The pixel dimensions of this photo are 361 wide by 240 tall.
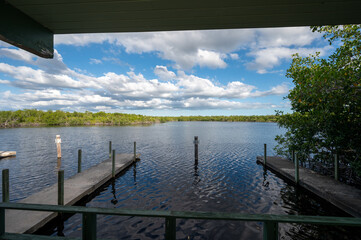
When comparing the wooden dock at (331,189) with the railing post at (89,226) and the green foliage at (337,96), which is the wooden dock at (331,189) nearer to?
the green foliage at (337,96)

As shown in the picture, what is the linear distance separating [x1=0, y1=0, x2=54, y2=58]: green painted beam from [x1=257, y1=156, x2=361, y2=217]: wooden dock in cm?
968

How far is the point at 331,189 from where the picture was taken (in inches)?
317

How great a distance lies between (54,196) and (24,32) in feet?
24.2

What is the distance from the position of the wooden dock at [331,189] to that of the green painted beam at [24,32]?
31.8ft

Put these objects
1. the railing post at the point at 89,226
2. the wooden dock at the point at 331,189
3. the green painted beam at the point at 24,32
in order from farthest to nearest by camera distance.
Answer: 1. the wooden dock at the point at 331,189
2. the railing post at the point at 89,226
3. the green painted beam at the point at 24,32

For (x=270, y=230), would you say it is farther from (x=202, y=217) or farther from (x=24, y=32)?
(x=24, y=32)

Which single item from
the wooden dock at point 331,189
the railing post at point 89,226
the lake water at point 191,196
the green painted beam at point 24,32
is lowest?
the lake water at point 191,196

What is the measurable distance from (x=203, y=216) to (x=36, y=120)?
117 metres

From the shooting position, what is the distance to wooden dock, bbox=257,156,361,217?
259 inches

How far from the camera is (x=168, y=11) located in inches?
88.7

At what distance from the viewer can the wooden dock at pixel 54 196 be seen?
17.0ft

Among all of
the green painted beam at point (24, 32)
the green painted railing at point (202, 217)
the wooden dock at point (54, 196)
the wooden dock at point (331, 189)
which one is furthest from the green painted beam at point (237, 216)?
the wooden dock at point (331, 189)

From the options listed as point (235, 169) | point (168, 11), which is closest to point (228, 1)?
point (168, 11)

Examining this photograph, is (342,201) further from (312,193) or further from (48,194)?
(48,194)
